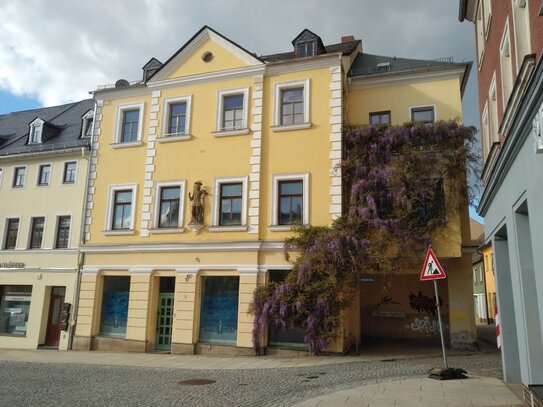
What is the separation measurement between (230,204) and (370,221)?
216 inches

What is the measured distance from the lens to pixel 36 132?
2556 centimetres

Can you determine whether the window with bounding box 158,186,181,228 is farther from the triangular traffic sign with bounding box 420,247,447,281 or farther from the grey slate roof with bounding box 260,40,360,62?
the triangular traffic sign with bounding box 420,247,447,281

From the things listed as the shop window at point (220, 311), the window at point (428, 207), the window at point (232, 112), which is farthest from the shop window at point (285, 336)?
the window at point (232, 112)

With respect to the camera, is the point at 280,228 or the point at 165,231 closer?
the point at 280,228

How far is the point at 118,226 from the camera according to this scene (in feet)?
68.3

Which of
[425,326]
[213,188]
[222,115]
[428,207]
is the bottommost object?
[425,326]

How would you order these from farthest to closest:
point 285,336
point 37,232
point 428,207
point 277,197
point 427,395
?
point 37,232 < point 277,197 < point 285,336 < point 428,207 < point 427,395

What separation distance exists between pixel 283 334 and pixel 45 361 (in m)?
8.28

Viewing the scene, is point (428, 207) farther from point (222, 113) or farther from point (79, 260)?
point (79, 260)

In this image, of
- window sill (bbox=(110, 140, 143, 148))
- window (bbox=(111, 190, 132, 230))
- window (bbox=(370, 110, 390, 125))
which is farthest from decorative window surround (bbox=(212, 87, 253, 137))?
window (bbox=(370, 110, 390, 125))

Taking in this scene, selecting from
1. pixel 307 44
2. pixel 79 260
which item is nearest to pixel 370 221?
pixel 307 44

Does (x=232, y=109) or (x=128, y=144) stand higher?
(x=232, y=109)

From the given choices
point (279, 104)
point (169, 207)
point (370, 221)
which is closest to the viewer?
point (370, 221)

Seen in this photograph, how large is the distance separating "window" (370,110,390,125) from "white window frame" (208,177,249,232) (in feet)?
19.1
